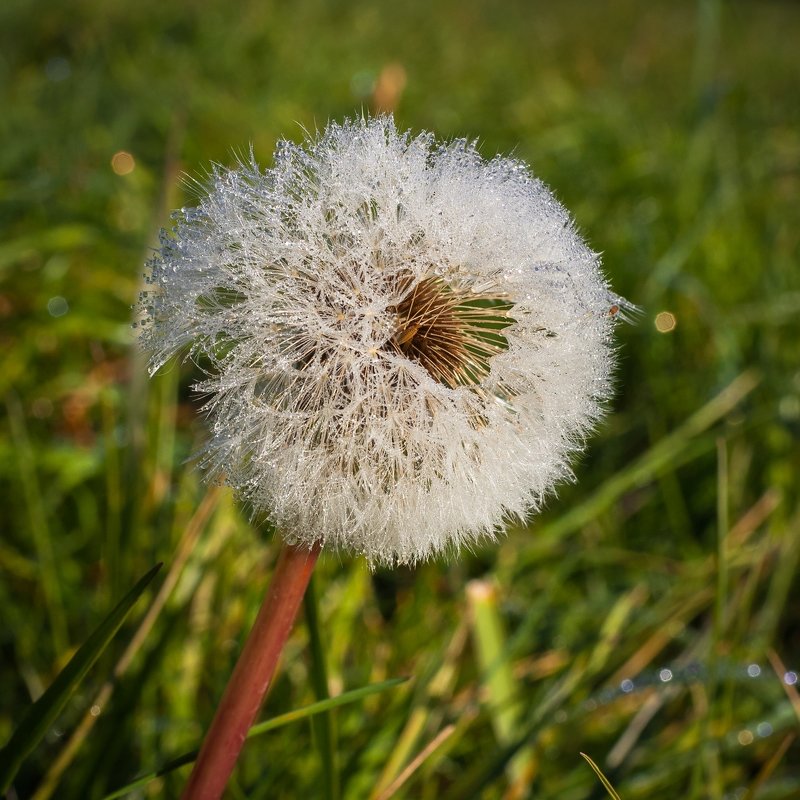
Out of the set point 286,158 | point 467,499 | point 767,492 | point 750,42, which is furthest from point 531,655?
point 750,42

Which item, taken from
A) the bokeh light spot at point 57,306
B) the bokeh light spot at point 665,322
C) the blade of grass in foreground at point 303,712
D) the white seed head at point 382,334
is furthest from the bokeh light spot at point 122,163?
the blade of grass in foreground at point 303,712

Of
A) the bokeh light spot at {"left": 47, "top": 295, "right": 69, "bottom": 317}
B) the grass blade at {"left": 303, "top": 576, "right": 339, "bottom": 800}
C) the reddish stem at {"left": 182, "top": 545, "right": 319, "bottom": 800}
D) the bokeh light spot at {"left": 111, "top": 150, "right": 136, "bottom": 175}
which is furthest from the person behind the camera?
the bokeh light spot at {"left": 111, "top": 150, "right": 136, "bottom": 175}

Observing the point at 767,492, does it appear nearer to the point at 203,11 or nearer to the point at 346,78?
the point at 346,78

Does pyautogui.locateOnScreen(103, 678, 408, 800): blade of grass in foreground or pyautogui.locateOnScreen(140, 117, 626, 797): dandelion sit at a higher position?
pyautogui.locateOnScreen(140, 117, 626, 797): dandelion

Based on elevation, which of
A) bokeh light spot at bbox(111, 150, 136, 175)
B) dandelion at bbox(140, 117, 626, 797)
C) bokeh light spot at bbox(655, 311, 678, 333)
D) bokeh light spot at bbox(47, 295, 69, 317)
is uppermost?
bokeh light spot at bbox(111, 150, 136, 175)

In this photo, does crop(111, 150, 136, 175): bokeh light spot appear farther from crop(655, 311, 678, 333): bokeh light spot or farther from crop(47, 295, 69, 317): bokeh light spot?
crop(655, 311, 678, 333): bokeh light spot

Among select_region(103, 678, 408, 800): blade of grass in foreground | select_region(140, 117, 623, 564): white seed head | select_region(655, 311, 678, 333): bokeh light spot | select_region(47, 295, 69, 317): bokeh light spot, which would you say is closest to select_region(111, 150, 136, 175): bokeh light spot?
select_region(47, 295, 69, 317): bokeh light spot
